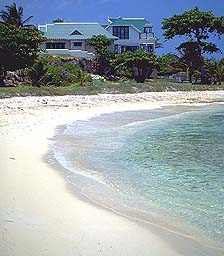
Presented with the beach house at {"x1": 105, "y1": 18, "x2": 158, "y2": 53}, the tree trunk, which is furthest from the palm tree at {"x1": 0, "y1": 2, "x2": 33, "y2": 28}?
the beach house at {"x1": 105, "y1": 18, "x2": 158, "y2": 53}

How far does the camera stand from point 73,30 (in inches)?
1998

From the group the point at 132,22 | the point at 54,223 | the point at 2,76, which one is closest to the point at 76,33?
the point at 132,22

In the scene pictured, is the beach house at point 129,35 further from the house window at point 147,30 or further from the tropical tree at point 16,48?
the tropical tree at point 16,48

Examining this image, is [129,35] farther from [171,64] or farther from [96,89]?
[96,89]

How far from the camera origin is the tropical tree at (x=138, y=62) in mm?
38344

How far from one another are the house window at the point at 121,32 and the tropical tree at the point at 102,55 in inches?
455

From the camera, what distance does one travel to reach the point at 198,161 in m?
10.8

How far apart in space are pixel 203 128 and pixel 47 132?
6.60m

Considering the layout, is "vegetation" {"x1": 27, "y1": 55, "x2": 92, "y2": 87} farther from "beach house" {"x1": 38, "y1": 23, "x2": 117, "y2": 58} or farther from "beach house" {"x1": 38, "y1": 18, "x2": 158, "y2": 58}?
"beach house" {"x1": 38, "y1": 23, "x2": 117, "y2": 58}

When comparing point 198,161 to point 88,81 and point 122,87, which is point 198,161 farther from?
point 88,81

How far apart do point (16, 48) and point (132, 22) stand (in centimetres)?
3186

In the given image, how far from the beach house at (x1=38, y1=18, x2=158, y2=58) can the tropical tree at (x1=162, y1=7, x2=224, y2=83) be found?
8038 millimetres

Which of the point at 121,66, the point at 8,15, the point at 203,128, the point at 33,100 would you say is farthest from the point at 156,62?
the point at 203,128

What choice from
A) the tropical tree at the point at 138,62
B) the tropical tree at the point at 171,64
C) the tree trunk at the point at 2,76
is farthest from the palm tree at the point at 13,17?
the tropical tree at the point at 171,64
